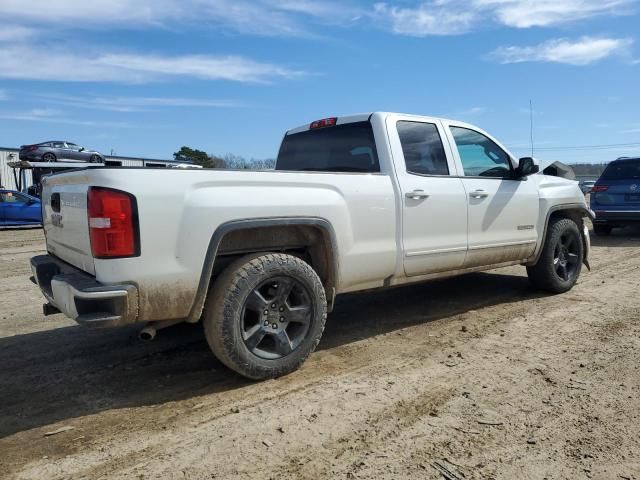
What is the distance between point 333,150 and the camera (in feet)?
16.5

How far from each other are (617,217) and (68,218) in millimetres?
11521

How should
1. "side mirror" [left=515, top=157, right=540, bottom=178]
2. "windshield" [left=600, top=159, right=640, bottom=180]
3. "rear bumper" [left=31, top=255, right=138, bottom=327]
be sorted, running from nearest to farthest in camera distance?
"rear bumper" [left=31, top=255, right=138, bottom=327]
"side mirror" [left=515, top=157, right=540, bottom=178]
"windshield" [left=600, top=159, right=640, bottom=180]

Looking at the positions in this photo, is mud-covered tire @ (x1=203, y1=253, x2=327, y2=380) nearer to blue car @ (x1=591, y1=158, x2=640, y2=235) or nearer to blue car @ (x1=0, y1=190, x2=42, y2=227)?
blue car @ (x1=591, y1=158, x2=640, y2=235)

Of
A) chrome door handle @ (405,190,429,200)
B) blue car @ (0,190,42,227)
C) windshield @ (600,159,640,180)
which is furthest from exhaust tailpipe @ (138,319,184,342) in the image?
blue car @ (0,190,42,227)

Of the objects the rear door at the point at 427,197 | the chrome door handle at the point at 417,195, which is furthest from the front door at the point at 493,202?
the chrome door handle at the point at 417,195

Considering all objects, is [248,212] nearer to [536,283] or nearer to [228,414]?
[228,414]

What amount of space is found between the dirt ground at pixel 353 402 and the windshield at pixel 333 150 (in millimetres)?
1567

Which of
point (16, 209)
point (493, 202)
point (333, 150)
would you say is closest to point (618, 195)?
point (493, 202)

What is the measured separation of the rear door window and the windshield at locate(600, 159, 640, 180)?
879 centimetres

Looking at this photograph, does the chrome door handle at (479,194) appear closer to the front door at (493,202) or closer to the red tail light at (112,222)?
the front door at (493,202)

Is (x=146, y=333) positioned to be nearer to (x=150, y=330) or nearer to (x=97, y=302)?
(x=150, y=330)

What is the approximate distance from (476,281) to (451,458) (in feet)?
15.6

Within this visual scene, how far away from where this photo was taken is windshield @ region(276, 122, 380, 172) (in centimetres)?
469

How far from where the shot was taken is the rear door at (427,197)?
453cm
